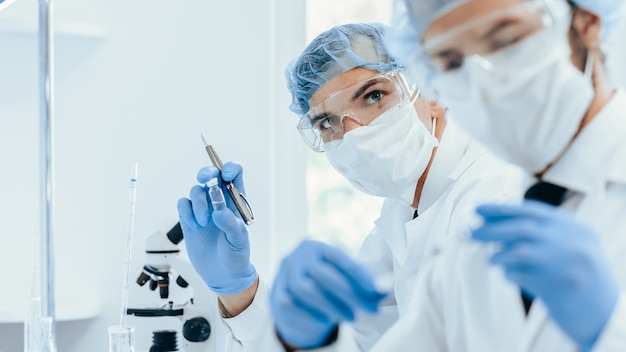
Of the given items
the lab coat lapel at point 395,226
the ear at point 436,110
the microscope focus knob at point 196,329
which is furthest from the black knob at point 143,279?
the ear at point 436,110

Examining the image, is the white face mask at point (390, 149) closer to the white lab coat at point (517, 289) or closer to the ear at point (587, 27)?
the white lab coat at point (517, 289)

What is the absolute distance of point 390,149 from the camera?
161 cm

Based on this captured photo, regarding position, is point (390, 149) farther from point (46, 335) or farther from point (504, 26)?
point (46, 335)

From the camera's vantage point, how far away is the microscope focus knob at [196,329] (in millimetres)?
1913

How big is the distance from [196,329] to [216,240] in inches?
10.6

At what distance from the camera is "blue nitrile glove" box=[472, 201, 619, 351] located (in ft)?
2.59

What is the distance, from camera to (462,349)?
44.9 inches

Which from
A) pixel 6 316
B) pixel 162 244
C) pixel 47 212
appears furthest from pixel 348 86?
pixel 6 316

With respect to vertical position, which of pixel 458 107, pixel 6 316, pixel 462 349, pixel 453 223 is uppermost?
pixel 458 107

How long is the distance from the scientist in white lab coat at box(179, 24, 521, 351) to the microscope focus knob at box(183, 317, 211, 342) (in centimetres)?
9

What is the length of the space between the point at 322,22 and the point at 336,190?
860 mm

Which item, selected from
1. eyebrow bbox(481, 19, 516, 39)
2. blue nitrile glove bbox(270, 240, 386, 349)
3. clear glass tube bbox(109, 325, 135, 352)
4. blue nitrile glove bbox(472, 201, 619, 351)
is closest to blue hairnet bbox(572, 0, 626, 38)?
eyebrow bbox(481, 19, 516, 39)

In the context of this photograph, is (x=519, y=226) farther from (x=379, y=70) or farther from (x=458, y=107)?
(x=379, y=70)

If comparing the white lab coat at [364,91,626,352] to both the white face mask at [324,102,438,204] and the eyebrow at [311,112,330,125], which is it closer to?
the white face mask at [324,102,438,204]
